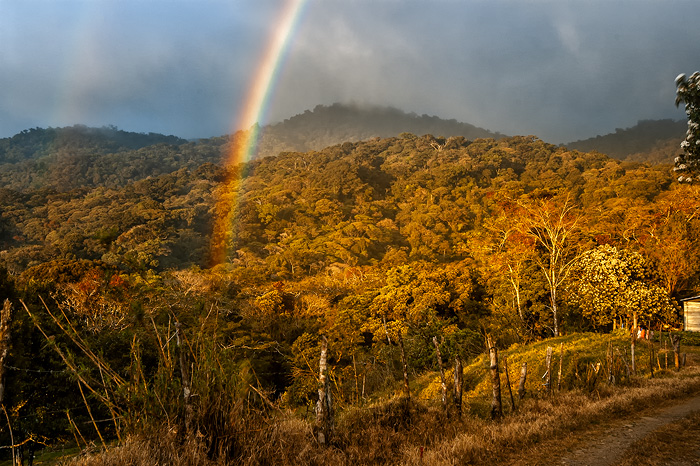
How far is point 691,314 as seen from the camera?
85.0 feet

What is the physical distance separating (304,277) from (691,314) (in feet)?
131

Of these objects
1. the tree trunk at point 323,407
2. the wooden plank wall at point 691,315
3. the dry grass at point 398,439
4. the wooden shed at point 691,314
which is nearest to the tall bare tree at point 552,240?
the wooden shed at point 691,314

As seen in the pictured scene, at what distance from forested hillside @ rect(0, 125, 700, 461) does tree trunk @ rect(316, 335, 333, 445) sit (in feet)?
1.90

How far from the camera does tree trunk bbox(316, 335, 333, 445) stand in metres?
4.90

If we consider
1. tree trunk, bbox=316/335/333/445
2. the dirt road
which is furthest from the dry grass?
the dirt road

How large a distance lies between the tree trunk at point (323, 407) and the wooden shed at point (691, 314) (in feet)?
96.4

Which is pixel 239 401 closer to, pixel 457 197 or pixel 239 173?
pixel 457 197

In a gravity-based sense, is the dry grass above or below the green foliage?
below

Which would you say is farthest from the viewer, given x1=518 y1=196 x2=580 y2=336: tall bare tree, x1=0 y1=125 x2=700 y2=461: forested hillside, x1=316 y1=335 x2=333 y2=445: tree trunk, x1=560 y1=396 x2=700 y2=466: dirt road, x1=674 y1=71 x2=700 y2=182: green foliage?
x1=518 y1=196 x2=580 y2=336: tall bare tree

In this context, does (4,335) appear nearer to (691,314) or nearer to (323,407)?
(323,407)

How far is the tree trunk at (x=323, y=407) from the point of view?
490 centimetres

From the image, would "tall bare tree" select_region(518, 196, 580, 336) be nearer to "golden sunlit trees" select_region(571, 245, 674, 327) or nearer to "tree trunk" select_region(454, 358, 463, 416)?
"golden sunlit trees" select_region(571, 245, 674, 327)

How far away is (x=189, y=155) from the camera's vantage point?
17888 cm

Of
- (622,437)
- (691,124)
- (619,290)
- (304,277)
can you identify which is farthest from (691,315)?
(304,277)
